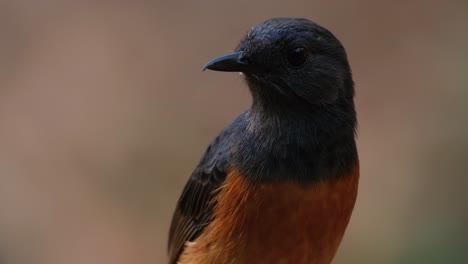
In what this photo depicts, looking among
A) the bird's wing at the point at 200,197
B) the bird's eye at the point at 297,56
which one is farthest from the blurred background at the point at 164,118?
the bird's eye at the point at 297,56

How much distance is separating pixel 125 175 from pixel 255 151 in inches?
171

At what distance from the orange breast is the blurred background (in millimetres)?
2580

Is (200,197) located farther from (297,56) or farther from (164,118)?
(164,118)

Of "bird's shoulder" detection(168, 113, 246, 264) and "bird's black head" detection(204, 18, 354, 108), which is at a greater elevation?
"bird's black head" detection(204, 18, 354, 108)

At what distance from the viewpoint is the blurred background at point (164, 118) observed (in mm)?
8000

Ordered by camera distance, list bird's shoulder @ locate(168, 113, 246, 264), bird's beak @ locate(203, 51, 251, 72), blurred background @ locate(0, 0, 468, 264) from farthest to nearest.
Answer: blurred background @ locate(0, 0, 468, 264) < bird's shoulder @ locate(168, 113, 246, 264) < bird's beak @ locate(203, 51, 251, 72)

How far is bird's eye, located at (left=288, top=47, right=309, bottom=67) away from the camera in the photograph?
4.54 meters

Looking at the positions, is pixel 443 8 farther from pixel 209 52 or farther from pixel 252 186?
pixel 252 186

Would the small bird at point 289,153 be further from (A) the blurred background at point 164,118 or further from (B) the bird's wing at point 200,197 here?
(A) the blurred background at point 164,118

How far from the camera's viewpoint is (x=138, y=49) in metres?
10.2

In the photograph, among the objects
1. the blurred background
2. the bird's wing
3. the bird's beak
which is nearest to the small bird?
the bird's beak

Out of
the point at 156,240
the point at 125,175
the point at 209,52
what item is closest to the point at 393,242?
the point at 156,240

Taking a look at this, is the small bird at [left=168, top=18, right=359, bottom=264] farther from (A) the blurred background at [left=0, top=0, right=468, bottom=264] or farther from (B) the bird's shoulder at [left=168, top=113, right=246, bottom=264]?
(A) the blurred background at [left=0, top=0, right=468, bottom=264]

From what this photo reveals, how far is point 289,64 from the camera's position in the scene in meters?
4.54
